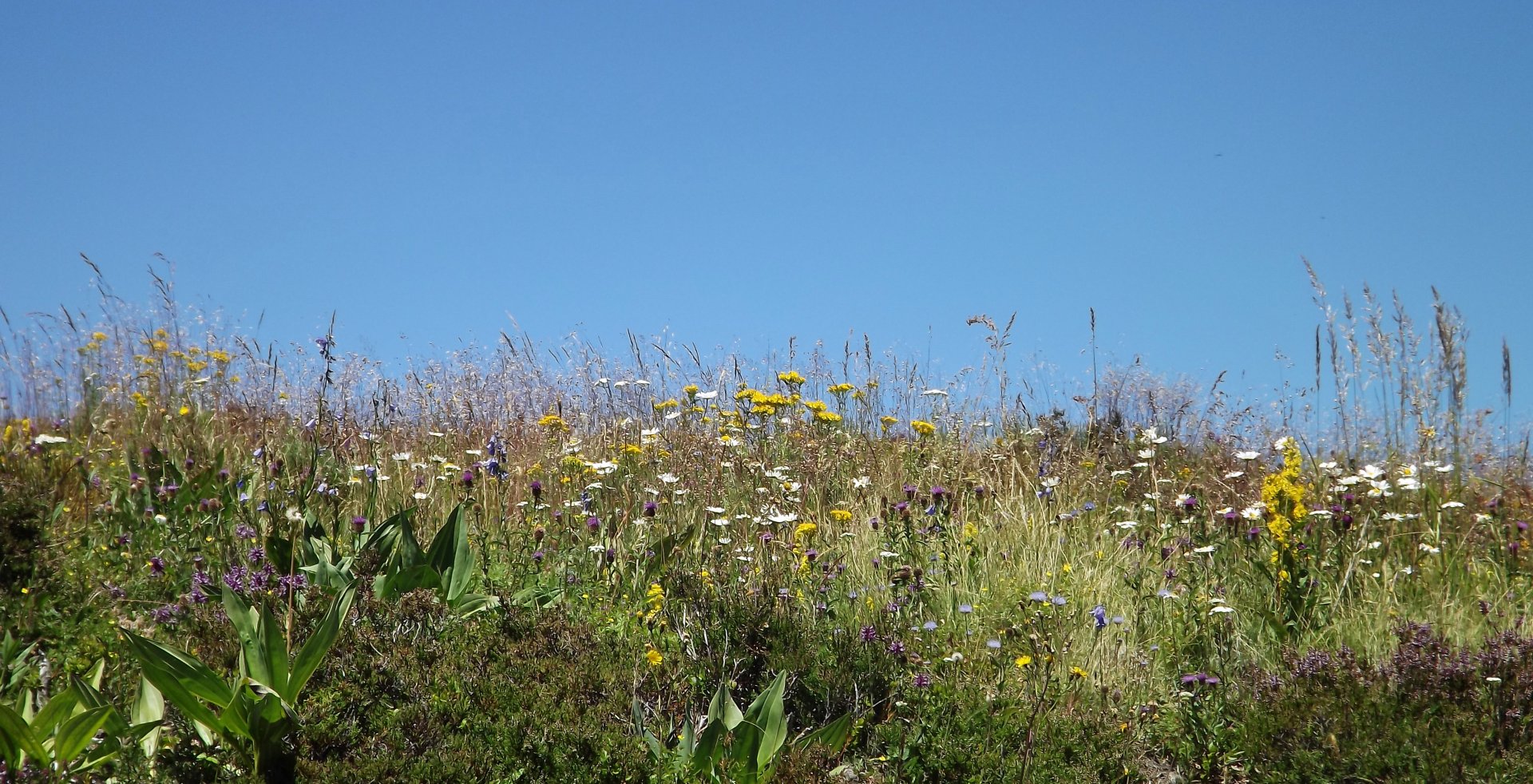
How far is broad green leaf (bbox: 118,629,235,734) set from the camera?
106 inches

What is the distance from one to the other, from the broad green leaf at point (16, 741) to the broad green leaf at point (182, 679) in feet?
0.94

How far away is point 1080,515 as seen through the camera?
5.25 meters

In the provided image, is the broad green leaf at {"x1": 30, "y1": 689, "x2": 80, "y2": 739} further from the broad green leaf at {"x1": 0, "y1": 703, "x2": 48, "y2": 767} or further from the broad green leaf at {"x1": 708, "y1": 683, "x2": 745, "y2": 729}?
the broad green leaf at {"x1": 708, "y1": 683, "x2": 745, "y2": 729}

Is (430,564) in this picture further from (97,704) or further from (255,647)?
(97,704)

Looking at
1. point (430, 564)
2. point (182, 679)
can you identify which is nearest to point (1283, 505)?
point (430, 564)

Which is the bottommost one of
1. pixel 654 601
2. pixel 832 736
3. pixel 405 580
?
pixel 832 736

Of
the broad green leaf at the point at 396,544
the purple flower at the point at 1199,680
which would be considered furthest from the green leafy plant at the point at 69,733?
the purple flower at the point at 1199,680

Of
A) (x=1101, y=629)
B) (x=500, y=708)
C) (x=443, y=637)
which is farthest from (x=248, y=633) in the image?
(x=1101, y=629)

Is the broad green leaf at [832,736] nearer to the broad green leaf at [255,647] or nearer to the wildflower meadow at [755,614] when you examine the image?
the wildflower meadow at [755,614]

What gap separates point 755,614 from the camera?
362 centimetres

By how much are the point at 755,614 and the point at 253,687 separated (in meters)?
1.57

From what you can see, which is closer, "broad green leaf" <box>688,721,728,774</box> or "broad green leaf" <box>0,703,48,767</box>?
"broad green leaf" <box>0,703,48,767</box>

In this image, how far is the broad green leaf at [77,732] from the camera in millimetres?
2691

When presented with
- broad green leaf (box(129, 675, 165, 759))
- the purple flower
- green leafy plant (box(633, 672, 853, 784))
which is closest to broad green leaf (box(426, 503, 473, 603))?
broad green leaf (box(129, 675, 165, 759))
